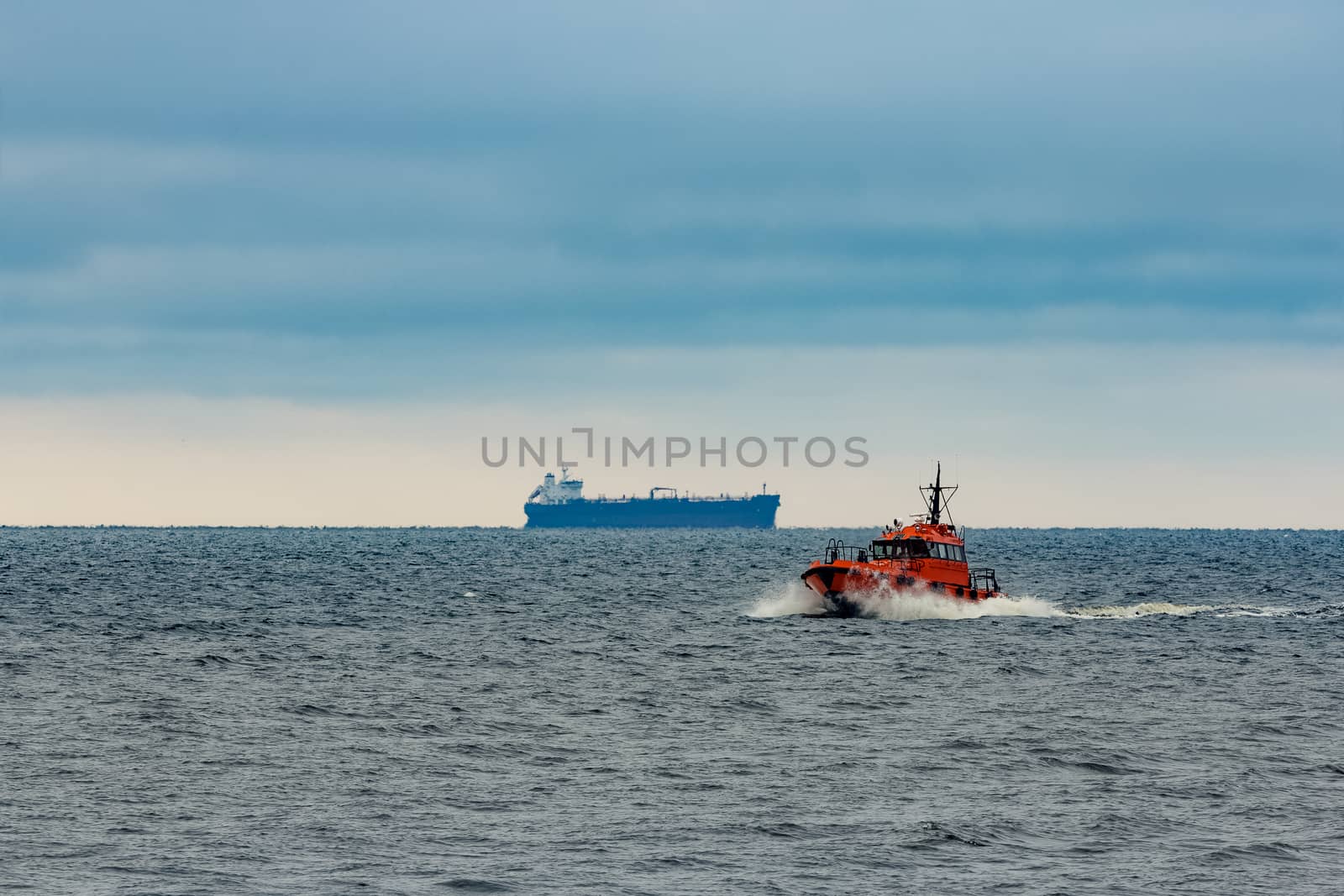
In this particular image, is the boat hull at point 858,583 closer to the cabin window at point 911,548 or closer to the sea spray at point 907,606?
the sea spray at point 907,606

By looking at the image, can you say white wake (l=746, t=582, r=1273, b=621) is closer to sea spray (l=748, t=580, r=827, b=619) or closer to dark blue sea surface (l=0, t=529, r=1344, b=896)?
sea spray (l=748, t=580, r=827, b=619)

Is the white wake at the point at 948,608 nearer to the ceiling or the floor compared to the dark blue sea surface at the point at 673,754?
nearer to the ceiling

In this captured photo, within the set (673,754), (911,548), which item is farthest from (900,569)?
(673,754)

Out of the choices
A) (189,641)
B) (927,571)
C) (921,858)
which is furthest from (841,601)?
(921,858)

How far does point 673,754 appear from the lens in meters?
30.7

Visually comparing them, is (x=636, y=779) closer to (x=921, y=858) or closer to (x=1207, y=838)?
(x=921, y=858)

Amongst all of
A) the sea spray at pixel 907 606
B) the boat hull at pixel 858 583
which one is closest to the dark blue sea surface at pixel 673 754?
the sea spray at pixel 907 606

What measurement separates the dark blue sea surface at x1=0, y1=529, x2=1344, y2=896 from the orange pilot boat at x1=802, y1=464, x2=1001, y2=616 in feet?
3.48

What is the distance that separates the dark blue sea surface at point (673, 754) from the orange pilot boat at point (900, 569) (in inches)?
41.8

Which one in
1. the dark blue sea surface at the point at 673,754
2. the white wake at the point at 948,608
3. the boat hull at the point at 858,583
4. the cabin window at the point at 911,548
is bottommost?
the dark blue sea surface at the point at 673,754

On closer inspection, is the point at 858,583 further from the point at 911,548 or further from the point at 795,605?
the point at 795,605

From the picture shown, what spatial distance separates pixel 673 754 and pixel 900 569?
3495 cm

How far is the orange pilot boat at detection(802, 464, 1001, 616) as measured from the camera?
63125 millimetres

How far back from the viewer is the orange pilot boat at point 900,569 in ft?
207
